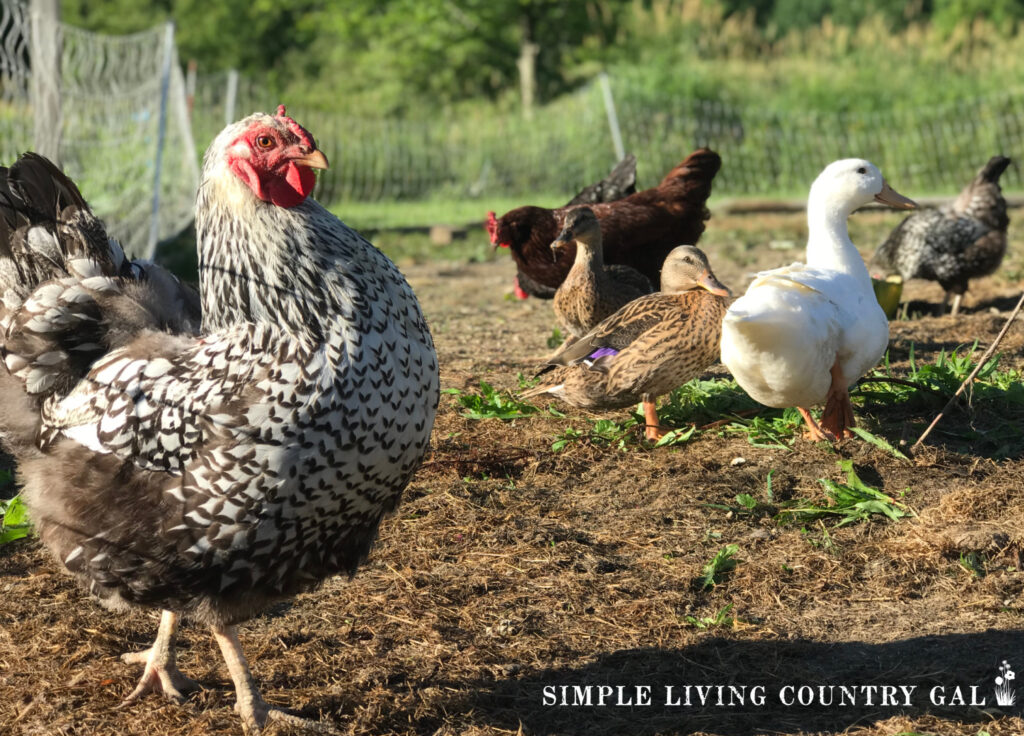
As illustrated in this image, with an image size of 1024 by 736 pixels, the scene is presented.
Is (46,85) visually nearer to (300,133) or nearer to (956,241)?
(300,133)

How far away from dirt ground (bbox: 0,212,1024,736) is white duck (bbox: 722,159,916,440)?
35cm

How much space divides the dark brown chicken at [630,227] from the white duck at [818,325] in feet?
7.98

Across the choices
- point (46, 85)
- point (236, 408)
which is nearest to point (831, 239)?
point (236, 408)

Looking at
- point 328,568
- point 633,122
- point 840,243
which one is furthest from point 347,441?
point 633,122

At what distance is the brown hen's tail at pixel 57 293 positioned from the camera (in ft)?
9.97

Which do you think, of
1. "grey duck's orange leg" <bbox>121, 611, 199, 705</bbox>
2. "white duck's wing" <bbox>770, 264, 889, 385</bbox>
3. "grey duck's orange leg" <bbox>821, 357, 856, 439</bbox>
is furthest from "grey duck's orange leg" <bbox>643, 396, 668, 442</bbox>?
"grey duck's orange leg" <bbox>121, 611, 199, 705</bbox>

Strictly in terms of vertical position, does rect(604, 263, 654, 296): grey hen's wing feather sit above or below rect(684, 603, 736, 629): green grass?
above

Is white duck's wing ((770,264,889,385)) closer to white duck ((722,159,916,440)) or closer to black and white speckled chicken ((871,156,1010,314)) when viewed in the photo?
white duck ((722,159,916,440))

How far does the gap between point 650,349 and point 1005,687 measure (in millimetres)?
2217

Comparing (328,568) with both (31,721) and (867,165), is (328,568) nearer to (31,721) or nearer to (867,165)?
(31,721)

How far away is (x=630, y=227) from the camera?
285 inches

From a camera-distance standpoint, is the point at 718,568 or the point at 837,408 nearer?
the point at 718,568

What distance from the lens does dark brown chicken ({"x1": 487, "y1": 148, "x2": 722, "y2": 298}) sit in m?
7.15

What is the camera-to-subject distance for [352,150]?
17.8 metres
